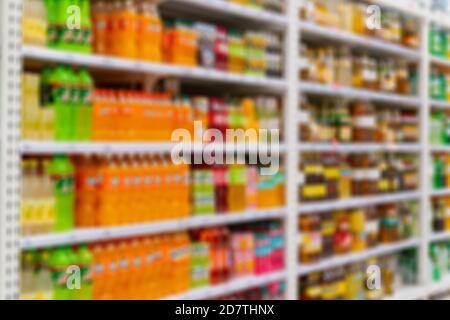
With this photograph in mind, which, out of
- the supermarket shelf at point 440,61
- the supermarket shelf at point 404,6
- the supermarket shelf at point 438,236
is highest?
the supermarket shelf at point 404,6

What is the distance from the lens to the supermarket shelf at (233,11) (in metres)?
3.46

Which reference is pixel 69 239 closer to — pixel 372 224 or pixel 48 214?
pixel 48 214

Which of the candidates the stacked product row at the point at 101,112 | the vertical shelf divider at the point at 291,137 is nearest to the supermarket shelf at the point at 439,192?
the vertical shelf divider at the point at 291,137

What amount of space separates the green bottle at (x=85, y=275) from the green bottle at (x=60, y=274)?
5 cm

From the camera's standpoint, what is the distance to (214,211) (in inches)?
139

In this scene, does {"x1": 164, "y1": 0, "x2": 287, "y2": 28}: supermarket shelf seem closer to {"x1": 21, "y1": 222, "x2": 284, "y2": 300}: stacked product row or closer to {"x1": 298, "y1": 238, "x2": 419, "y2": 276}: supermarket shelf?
{"x1": 21, "y1": 222, "x2": 284, "y2": 300}: stacked product row

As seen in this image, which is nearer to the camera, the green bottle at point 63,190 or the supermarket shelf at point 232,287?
the green bottle at point 63,190

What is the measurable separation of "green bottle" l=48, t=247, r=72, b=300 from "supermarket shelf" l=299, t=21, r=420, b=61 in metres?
2.18

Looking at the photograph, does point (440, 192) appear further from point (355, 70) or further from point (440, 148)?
point (355, 70)

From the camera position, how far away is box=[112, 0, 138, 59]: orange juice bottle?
3025 mm

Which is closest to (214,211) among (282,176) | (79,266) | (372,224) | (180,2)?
(282,176)

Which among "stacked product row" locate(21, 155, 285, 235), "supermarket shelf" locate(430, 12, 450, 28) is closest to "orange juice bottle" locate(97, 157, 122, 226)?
"stacked product row" locate(21, 155, 285, 235)

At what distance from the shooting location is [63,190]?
2.80 metres

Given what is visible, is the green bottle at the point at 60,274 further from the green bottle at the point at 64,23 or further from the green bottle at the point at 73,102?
the green bottle at the point at 64,23
